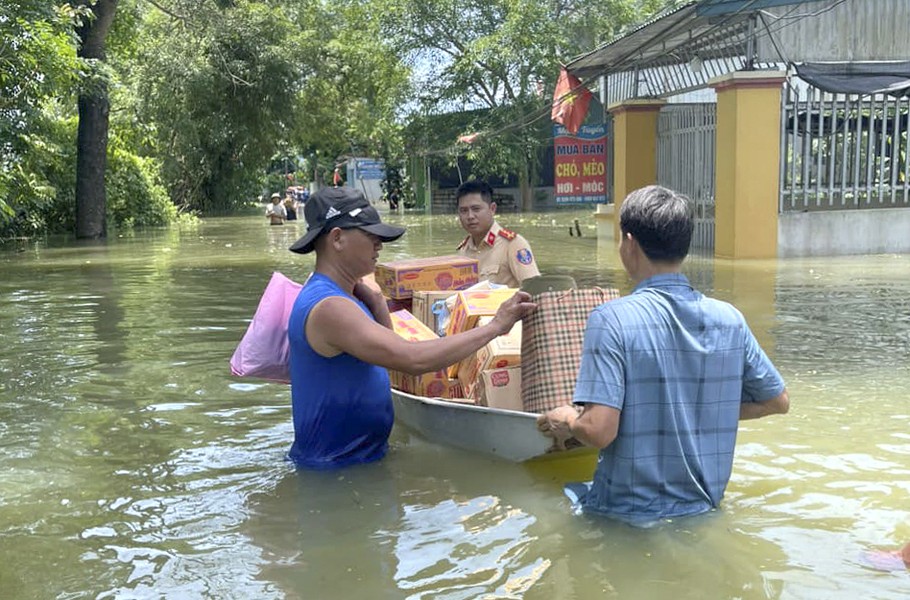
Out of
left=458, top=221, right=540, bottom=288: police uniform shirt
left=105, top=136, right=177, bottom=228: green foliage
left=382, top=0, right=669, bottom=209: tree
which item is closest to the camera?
left=458, top=221, right=540, bottom=288: police uniform shirt

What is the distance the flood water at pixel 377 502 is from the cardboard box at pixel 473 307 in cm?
72

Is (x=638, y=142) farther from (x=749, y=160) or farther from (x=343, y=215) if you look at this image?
(x=343, y=215)

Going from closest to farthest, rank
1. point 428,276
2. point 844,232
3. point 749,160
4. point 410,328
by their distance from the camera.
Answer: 1. point 410,328
2. point 428,276
3. point 749,160
4. point 844,232

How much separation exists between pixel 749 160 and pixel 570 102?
5602 mm

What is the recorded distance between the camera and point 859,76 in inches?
622

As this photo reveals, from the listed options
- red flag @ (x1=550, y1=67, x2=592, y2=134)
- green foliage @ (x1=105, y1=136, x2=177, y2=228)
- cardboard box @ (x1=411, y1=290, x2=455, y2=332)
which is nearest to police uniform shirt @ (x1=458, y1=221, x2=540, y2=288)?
cardboard box @ (x1=411, y1=290, x2=455, y2=332)

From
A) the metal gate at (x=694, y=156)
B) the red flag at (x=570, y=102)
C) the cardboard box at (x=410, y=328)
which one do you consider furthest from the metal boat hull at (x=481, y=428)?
the red flag at (x=570, y=102)

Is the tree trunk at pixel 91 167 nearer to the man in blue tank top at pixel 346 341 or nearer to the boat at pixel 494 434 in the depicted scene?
the boat at pixel 494 434

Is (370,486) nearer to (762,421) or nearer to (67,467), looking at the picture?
(67,467)

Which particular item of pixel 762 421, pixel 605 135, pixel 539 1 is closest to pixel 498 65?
pixel 539 1

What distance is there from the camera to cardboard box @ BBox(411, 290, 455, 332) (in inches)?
243

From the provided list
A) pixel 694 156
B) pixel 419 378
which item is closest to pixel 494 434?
pixel 419 378

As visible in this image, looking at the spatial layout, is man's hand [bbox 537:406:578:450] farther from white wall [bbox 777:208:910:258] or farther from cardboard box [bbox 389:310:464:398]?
white wall [bbox 777:208:910:258]

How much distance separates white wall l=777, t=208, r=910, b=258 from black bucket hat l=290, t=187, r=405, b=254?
40.8 ft
